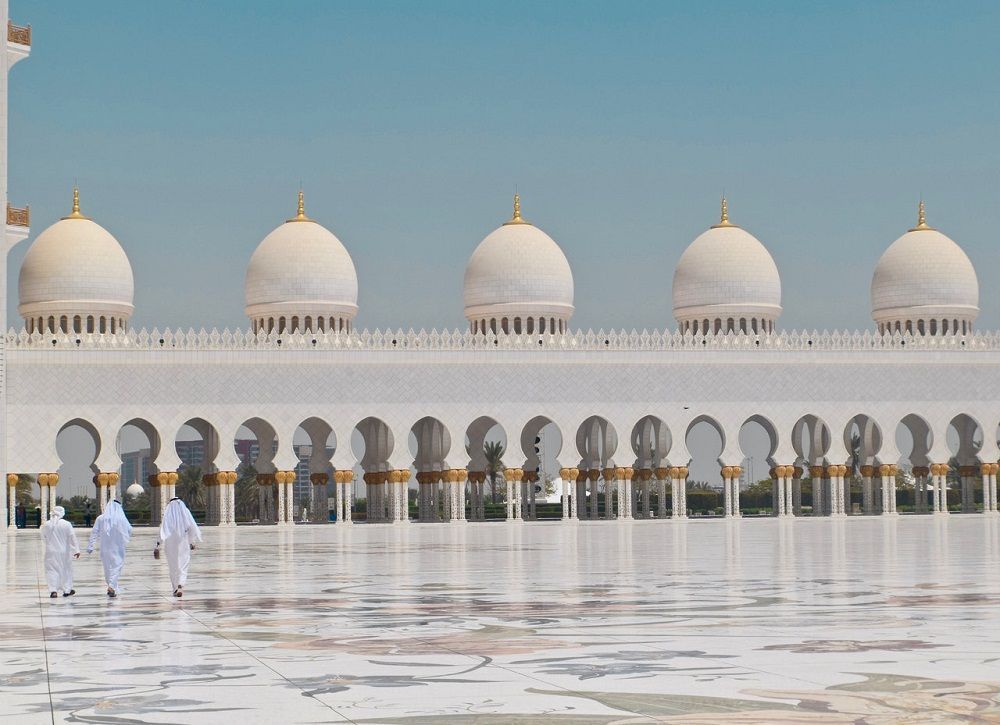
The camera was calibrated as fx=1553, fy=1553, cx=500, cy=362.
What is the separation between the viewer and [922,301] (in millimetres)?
40250

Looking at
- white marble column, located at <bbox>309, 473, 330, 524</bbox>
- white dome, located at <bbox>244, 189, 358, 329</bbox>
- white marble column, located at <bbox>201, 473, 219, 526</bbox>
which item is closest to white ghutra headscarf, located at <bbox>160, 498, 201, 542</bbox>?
white marble column, located at <bbox>201, 473, 219, 526</bbox>

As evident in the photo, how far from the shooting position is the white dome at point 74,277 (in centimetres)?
3588

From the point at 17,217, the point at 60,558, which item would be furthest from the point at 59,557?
the point at 17,217

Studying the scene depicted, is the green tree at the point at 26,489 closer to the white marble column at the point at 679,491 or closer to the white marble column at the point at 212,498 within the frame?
the white marble column at the point at 212,498

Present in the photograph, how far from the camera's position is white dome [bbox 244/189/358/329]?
121ft

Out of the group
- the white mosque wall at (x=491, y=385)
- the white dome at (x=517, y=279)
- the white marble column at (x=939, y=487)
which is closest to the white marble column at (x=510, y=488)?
the white mosque wall at (x=491, y=385)

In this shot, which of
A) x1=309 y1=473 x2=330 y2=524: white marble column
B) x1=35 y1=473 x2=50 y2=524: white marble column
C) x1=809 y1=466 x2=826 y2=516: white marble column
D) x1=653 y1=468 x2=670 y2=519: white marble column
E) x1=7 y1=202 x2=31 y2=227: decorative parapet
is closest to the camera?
x1=7 y1=202 x2=31 y2=227: decorative parapet

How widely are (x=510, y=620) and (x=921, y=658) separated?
2.59m

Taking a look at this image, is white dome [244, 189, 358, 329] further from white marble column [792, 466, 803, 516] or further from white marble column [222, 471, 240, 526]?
white marble column [792, 466, 803, 516]

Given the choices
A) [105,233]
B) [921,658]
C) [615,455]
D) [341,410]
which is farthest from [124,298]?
[921,658]

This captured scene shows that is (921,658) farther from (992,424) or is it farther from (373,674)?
(992,424)

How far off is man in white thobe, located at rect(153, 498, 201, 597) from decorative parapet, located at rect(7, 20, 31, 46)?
13.9 meters

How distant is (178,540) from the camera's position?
11.1m

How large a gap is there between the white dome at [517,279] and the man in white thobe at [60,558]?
2689 centimetres
